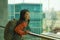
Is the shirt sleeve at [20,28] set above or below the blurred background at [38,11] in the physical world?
above

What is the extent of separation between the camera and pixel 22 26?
5.31ft

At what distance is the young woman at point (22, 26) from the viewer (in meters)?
1.62

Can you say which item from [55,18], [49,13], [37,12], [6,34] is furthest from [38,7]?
[6,34]

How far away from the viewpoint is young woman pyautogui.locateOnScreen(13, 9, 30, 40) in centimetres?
162

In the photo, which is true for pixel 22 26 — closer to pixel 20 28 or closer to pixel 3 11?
pixel 20 28

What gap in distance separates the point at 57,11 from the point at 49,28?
1.66 feet

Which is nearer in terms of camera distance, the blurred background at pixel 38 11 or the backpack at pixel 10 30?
the backpack at pixel 10 30

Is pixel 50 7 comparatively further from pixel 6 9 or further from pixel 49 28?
pixel 6 9

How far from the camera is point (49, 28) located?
217 inches

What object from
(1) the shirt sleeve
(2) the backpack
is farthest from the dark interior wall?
(1) the shirt sleeve

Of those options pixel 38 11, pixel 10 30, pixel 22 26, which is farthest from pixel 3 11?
pixel 38 11

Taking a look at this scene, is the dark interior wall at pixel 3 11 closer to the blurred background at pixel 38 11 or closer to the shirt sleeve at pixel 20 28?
the blurred background at pixel 38 11

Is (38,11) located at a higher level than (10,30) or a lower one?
lower

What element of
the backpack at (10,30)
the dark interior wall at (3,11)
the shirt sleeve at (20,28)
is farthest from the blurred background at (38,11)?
the shirt sleeve at (20,28)
